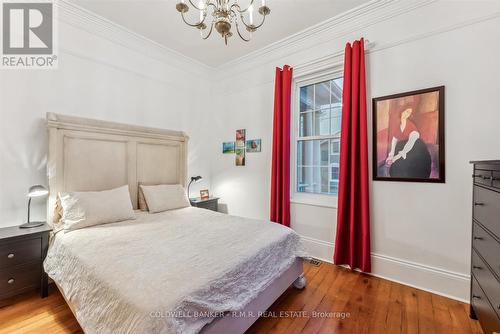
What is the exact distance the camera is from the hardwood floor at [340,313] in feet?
5.27

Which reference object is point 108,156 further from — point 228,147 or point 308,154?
point 308,154

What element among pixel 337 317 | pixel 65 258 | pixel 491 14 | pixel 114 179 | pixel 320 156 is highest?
pixel 491 14

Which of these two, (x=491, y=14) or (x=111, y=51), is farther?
(x=111, y=51)

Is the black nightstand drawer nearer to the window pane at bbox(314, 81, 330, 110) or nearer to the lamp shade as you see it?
the lamp shade

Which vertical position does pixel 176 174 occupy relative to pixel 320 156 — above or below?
below

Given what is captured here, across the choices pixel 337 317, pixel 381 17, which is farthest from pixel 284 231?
pixel 381 17

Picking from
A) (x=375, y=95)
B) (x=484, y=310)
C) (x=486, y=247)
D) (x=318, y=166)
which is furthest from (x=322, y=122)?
(x=484, y=310)

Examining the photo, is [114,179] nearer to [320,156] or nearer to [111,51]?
[111,51]

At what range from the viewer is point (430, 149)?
6.88 ft

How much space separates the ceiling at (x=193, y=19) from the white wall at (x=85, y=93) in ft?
0.66

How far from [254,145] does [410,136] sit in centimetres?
199

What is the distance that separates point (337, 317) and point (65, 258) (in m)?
2.14

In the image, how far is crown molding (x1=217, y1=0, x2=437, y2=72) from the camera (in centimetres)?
227

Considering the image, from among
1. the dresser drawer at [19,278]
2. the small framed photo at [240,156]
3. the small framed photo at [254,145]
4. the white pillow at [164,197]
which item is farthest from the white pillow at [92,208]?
the small framed photo at [254,145]
